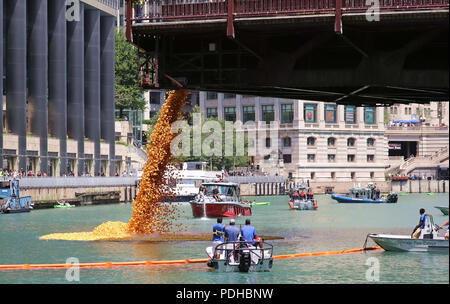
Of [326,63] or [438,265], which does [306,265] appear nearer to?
[438,265]

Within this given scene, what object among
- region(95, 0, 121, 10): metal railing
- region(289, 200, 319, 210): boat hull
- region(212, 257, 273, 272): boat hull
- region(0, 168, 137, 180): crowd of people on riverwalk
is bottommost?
region(289, 200, 319, 210): boat hull

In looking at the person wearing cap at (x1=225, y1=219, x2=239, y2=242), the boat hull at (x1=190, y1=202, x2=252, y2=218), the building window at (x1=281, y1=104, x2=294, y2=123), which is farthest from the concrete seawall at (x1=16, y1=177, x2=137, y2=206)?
the person wearing cap at (x1=225, y1=219, x2=239, y2=242)

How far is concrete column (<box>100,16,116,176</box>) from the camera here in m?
152

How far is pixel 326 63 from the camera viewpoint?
41438mm

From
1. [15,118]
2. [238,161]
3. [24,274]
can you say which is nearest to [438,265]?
[24,274]

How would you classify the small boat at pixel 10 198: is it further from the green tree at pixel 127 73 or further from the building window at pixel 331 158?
the building window at pixel 331 158

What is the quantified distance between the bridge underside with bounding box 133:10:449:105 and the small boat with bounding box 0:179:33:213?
5738cm

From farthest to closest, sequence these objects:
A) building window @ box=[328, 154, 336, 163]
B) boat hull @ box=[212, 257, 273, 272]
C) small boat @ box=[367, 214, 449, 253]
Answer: building window @ box=[328, 154, 336, 163], small boat @ box=[367, 214, 449, 253], boat hull @ box=[212, 257, 273, 272]

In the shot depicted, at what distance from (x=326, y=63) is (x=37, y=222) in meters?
48.8

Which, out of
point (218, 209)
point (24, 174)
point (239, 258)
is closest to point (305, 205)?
point (218, 209)

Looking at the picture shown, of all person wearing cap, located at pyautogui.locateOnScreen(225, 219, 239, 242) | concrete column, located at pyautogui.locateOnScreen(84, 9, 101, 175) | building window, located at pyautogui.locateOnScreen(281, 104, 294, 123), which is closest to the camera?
person wearing cap, located at pyautogui.locateOnScreen(225, 219, 239, 242)

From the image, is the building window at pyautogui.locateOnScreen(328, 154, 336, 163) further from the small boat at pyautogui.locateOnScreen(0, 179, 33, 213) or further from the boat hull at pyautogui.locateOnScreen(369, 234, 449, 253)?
the boat hull at pyautogui.locateOnScreen(369, 234, 449, 253)

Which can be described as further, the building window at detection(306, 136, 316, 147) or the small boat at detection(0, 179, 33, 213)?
the building window at detection(306, 136, 316, 147)

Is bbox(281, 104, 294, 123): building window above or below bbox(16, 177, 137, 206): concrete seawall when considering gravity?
above
